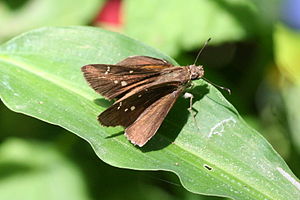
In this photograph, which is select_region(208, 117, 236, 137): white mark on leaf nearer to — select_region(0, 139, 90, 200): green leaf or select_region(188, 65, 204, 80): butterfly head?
select_region(188, 65, 204, 80): butterfly head

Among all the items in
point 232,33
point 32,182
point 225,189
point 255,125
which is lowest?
point 32,182

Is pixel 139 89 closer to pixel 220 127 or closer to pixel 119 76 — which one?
pixel 119 76

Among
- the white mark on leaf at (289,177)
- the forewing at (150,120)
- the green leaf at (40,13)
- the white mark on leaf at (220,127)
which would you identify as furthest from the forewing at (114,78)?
the green leaf at (40,13)

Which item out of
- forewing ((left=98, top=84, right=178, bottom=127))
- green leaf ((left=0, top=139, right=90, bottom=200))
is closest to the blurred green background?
green leaf ((left=0, top=139, right=90, bottom=200))

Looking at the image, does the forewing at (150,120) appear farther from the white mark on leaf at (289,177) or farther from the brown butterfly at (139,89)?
the white mark on leaf at (289,177)

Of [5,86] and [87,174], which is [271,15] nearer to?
[87,174]

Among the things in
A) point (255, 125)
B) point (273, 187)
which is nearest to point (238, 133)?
point (273, 187)
